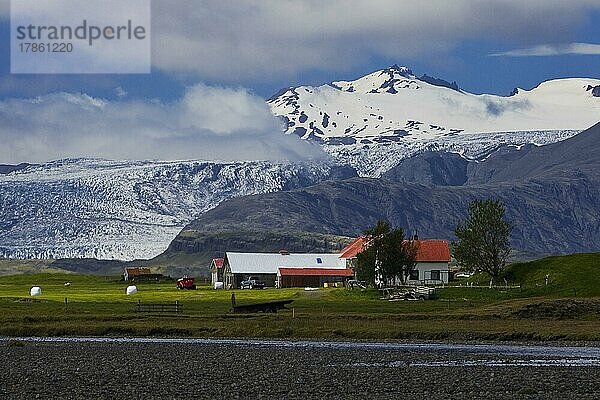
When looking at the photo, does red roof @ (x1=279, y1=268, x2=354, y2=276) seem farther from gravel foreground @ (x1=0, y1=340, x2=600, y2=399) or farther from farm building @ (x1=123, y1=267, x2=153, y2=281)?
gravel foreground @ (x1=0, y1=340, x2=600, y2=399)

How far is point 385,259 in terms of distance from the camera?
109125mm

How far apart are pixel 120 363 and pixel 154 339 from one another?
54.6 feet

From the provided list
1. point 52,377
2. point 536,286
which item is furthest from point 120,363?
point 536,286

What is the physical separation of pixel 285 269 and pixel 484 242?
56.9 m

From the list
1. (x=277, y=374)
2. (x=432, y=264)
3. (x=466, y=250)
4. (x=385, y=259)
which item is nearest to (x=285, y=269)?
(x=432, y=264)

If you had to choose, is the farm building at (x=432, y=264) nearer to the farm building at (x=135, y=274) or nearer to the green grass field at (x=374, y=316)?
the green grass field at (x=374, y=316)

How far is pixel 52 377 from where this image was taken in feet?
132

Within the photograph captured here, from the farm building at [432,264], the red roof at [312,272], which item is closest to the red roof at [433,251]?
the farm building at [432,264]

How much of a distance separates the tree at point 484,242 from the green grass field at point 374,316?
438cm

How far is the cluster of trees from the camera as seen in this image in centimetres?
10725

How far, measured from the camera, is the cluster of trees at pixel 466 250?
352 feet

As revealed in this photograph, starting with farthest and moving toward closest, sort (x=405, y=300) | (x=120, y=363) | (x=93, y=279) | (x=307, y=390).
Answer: (x=93, y=279) → (x=405, y=300) → (x=120, y=363) → (x=307, y=390)

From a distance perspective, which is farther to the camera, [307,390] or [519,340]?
[519,340]

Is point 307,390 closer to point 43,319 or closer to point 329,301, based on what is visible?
point 43,319
